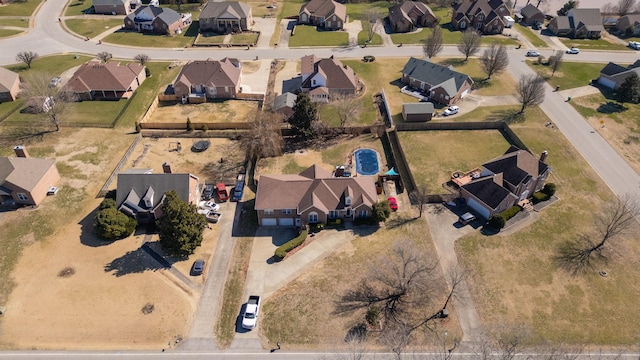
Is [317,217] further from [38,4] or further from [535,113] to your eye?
[38,4]

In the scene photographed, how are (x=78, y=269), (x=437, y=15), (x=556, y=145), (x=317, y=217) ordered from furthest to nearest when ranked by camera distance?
(x=437, y=15) < (x=556, y=145) < (x=317, y=217) < (x=78, y=269)

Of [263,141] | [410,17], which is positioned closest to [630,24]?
[410,17]

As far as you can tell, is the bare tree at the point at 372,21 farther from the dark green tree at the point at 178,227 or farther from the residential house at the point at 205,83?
the dark green tree at the point at 178,227

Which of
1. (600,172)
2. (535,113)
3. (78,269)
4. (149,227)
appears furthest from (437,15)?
(78,269)

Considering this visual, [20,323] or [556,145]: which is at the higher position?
[556,145]

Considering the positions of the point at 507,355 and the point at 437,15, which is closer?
the point at 507,355

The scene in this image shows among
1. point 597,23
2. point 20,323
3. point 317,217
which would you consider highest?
point 597,23
